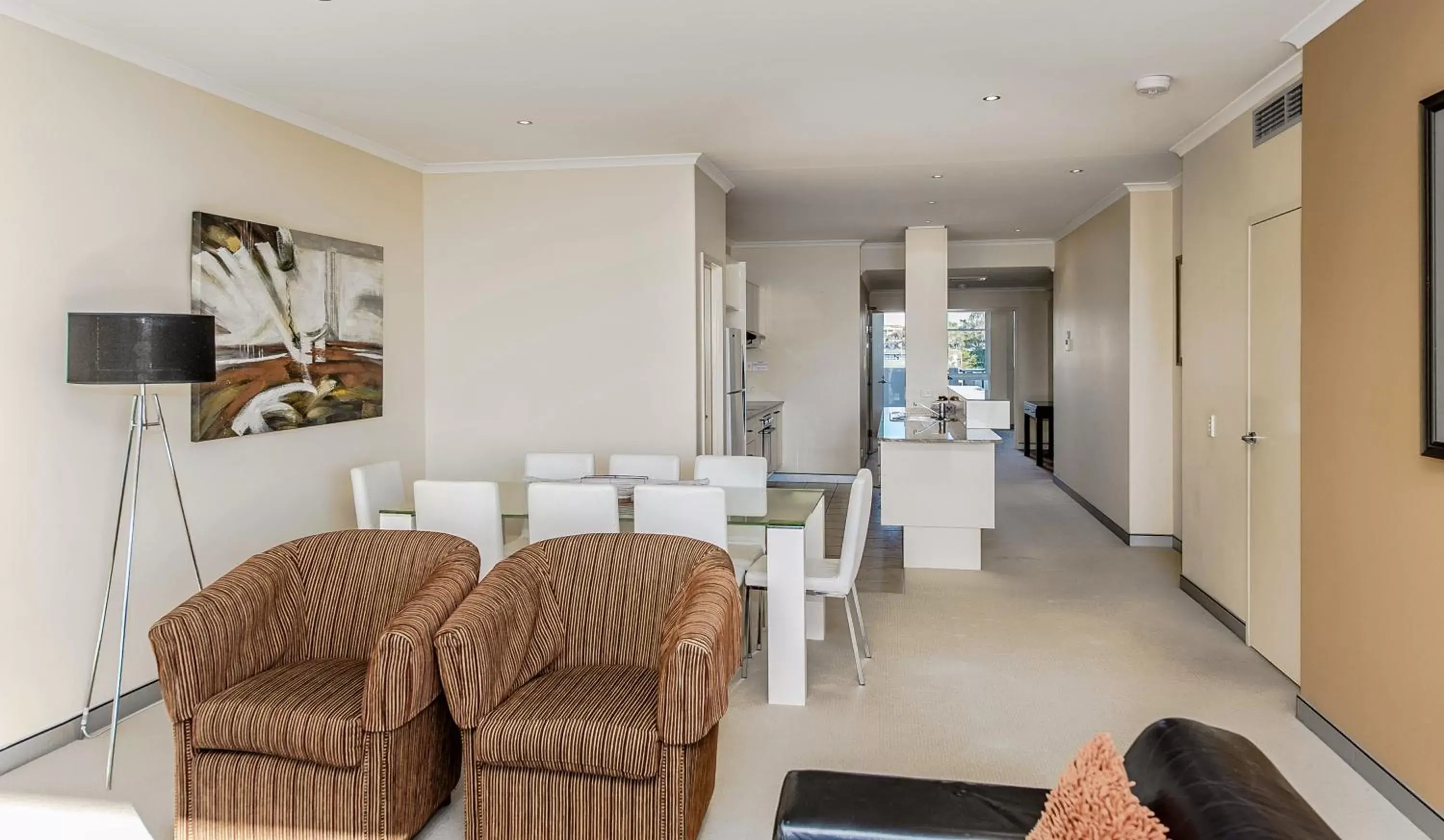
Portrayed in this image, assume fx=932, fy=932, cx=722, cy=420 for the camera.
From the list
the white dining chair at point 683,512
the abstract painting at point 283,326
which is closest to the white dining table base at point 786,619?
the white dining chair at point 683,512

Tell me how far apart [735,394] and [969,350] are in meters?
11.0

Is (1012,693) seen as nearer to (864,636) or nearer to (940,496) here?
(864,636)

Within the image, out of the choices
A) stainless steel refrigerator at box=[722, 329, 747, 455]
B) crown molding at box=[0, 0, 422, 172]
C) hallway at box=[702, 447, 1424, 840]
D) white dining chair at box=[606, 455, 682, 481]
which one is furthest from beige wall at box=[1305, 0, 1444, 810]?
crown molding at box=[0, 0, 422, 172]

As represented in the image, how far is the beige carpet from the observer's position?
296 cm

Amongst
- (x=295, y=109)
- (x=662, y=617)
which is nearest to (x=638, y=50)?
(x=295, y=109)

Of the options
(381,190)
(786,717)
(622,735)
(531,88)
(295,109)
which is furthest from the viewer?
(381,190)

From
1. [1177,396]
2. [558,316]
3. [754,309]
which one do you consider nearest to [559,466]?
[558,316]

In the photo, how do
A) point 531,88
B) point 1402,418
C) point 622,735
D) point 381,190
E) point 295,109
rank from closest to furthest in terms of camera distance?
point 622,735, point 1402,418, point 531,88, point 295,109, point 381,190

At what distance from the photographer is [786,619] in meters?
3.69

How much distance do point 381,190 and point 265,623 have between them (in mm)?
3255

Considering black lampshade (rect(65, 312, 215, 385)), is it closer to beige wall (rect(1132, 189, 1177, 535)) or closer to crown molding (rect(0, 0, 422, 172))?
crown molding (rect(0, 0, 422, 172))

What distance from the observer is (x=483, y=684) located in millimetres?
2438

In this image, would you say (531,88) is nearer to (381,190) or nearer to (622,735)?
(381,190)

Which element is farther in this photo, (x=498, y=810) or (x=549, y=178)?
(x=549, y=178)
